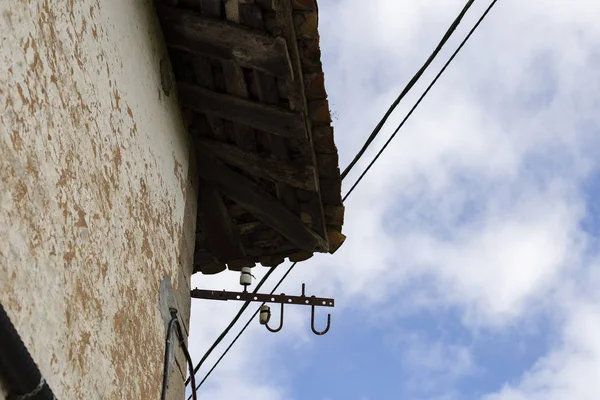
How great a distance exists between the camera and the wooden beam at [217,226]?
18.0 feet

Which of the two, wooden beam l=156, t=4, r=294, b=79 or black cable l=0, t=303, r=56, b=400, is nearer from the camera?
black cable l=0, t=303, r=56, b=400

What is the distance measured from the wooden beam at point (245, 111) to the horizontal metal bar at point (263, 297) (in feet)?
4.92

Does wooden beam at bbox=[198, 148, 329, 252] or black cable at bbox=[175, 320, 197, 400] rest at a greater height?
wooden beam at bbox=[198, 148, 329, 252]

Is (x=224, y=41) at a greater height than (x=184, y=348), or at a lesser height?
greater

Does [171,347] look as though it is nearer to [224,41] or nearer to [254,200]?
[254,200]

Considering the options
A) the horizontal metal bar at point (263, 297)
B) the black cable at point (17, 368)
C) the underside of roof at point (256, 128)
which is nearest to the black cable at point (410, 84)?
the underside of roof at point (256, 128)

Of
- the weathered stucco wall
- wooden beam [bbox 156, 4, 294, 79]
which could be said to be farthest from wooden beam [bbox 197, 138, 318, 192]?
wooden beam [bbox 156, 4, 294, 79]

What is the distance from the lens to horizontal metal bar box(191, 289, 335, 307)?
5.98 metres

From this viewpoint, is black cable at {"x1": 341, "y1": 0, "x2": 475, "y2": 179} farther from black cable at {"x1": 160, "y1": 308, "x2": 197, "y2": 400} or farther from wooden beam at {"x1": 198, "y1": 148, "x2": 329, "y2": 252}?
black cable at {"x1": 160, "y1": 308, "x2": 197, "y2": 400}

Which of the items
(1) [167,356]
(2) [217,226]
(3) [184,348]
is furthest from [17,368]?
(2) [217,226]

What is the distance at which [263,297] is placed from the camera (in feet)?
19.8

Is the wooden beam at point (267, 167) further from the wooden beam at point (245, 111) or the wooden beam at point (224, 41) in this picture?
the wooden beam at point (224, 41)

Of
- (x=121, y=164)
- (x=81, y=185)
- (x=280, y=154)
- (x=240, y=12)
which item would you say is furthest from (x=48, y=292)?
(x=280, y=154)

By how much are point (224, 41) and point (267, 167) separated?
2.94ft
